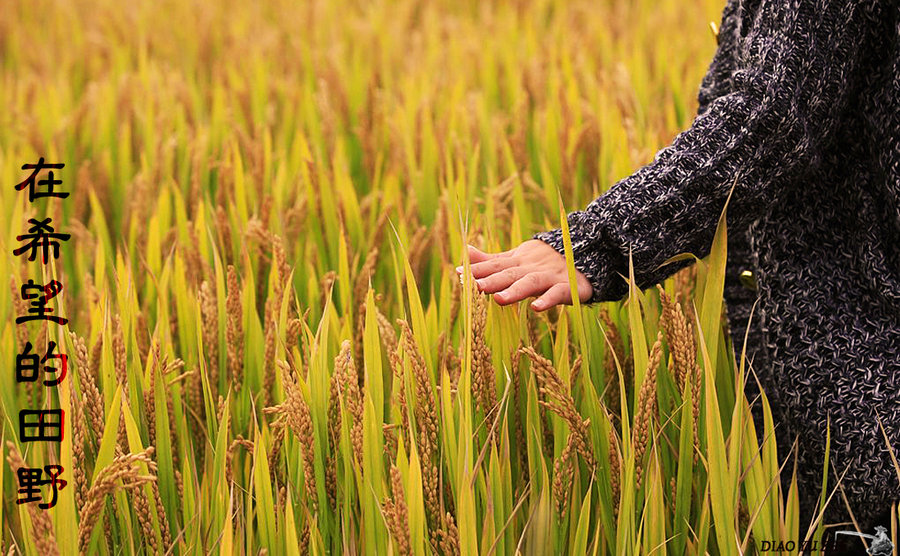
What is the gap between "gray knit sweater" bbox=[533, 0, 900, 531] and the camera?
3.15 ft

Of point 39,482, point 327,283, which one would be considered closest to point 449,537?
point 39,482

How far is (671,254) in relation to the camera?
994mm

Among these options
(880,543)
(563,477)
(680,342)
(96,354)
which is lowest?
(880,543)

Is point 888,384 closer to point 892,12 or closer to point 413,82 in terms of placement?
point 892,12

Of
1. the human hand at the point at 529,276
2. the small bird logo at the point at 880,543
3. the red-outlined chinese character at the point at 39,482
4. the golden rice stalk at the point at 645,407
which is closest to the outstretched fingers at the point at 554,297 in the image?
the human hand at the point at 529,276

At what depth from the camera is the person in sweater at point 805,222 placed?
96 cm

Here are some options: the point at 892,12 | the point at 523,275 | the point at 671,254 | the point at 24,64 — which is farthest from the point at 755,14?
the point at 24,64

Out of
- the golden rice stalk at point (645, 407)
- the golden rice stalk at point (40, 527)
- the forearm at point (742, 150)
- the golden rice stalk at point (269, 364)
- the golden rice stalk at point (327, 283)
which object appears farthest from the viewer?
the golden rice stalk at point (327, 283)

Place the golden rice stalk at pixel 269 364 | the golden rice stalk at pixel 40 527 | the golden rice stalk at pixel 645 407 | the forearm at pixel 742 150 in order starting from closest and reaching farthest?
the golden rice stalk at pixel 40 527 → the golden rice stalk at pixel 645 407 → the forearm at pixel 742 150 → the golden rice stalk at pixel 269 364

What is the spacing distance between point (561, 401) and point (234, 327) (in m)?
0.42

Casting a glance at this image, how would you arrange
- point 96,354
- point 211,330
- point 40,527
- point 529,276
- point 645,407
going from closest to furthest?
1. point 40,527
2. point 645,407
3. point 529,276
4. point 96,354
5. point 211,330

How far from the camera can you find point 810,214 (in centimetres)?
104

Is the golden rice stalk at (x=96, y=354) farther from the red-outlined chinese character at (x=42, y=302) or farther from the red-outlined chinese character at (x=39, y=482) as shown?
the red-outlined chinese character at (x=39, y=482)

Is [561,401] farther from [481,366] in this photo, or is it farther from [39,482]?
[39,482]
